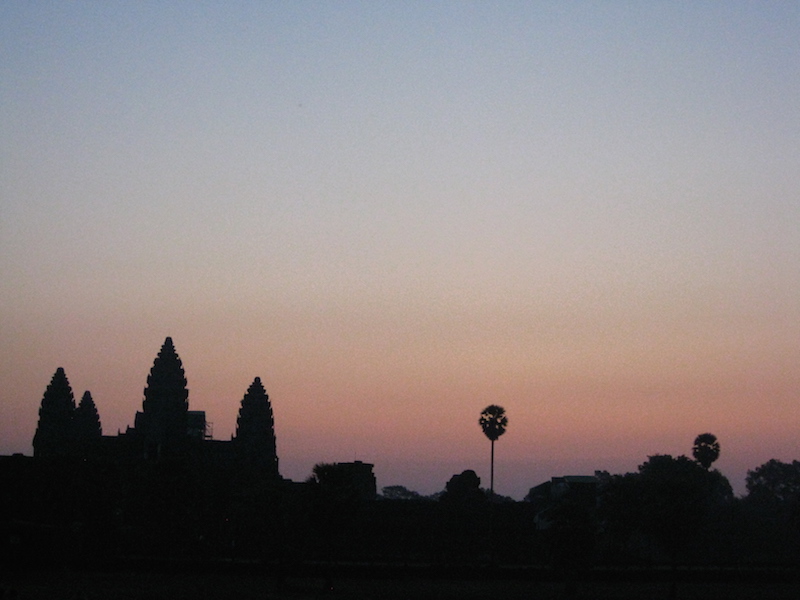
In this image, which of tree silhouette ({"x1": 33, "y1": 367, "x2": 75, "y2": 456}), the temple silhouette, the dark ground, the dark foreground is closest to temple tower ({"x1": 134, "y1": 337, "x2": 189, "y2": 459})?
the temple silhouette

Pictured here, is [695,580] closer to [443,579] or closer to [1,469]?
[443,579]

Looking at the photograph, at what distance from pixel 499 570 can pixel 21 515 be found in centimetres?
3401

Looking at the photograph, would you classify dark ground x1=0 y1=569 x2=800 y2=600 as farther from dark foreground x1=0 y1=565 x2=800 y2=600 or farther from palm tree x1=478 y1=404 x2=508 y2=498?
palm tree x1=478 y1=404 x2=508 y2=498

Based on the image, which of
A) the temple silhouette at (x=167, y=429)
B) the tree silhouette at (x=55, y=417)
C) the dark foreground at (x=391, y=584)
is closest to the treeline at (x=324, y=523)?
the dark foreground at (x=391, y=584)

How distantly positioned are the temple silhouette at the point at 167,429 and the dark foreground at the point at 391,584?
4034 cm

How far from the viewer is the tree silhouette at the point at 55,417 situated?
129250 millimetres

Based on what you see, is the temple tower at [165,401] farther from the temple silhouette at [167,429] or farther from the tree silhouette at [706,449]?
the tree silhouette at [706,449]

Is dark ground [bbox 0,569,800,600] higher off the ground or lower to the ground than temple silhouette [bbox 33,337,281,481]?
lower

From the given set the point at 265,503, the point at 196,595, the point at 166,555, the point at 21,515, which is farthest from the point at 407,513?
the point at 196,595

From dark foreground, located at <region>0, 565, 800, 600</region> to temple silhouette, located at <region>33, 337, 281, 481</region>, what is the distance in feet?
132

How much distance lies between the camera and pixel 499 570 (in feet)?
237

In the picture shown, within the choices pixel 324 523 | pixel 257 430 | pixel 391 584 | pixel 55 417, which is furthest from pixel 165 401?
pixel 391 584

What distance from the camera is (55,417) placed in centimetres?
13138

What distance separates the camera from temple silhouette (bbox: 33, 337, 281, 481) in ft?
372
